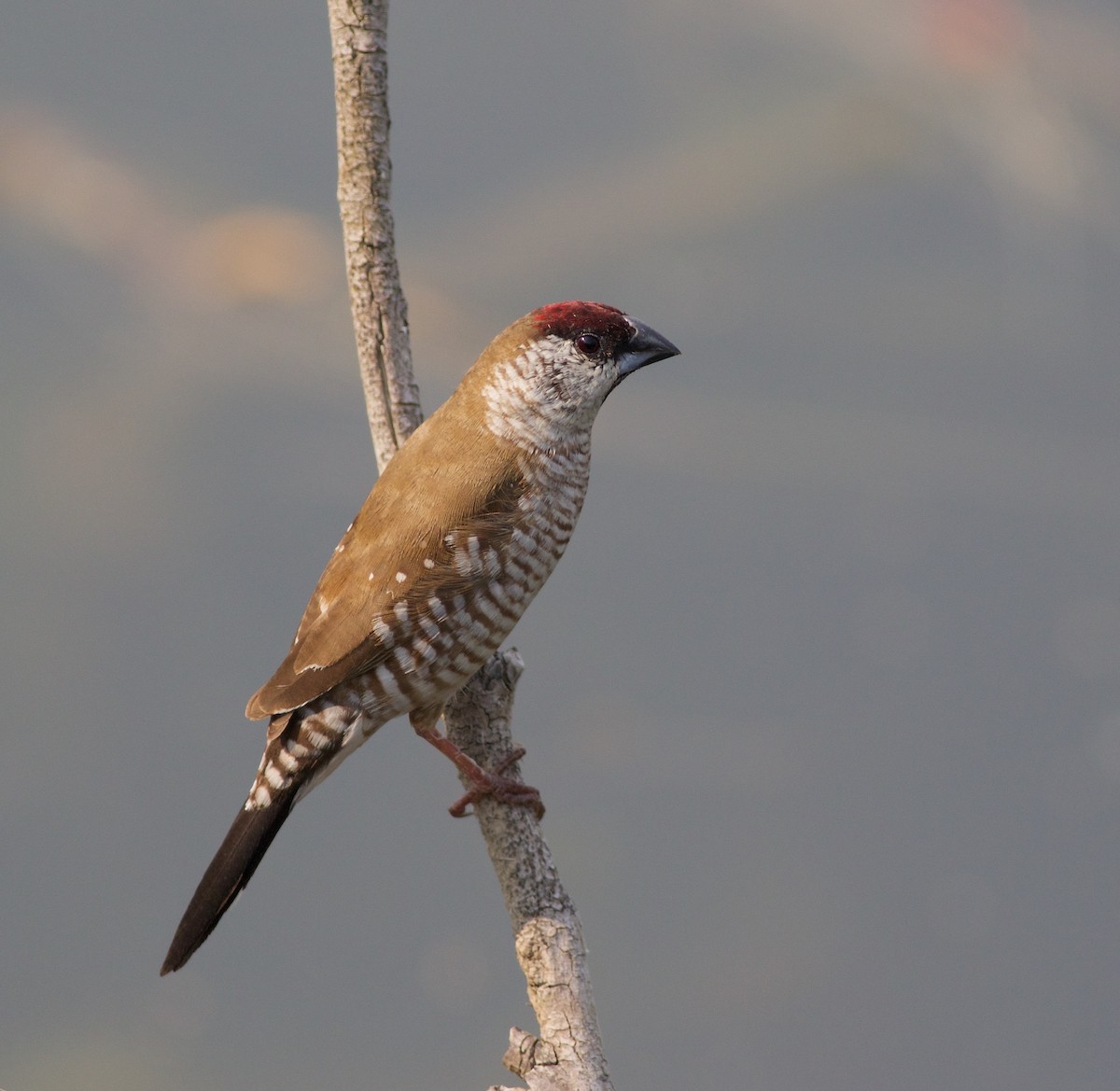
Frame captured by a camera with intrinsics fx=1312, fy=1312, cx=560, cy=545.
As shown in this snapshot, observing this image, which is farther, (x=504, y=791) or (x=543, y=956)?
(x=504, y=791)

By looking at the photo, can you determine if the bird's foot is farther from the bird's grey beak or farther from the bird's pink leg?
the bird's grey beak

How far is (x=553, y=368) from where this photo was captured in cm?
240

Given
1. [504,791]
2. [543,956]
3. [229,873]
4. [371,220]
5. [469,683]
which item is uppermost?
[371,220]

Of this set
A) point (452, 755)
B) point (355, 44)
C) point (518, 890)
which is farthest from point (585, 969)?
point (355, 44)

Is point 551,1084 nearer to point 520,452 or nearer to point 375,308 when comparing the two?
point 520,452

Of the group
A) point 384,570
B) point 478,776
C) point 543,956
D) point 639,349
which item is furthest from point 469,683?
point 639,349

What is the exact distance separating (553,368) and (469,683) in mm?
627

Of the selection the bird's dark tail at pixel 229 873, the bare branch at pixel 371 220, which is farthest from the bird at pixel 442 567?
the bare branch at pixel 371 220

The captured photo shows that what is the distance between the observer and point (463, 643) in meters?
2.29

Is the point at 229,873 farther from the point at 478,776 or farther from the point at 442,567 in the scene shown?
the point at 442,567

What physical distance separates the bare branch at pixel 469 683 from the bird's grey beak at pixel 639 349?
451 millimetres

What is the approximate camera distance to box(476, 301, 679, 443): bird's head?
7.86ft

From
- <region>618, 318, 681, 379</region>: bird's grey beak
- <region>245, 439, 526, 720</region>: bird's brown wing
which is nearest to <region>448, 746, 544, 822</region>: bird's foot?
<region>245, 439, 526, 720</region>: bird's brown wing

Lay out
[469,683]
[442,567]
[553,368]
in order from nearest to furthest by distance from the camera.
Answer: [442,567] → [553,368] → [469,683]
